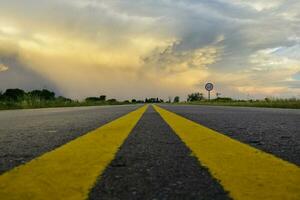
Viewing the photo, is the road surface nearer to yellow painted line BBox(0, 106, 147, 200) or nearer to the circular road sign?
yellow painted line BBox(0, 106, 147, 200)

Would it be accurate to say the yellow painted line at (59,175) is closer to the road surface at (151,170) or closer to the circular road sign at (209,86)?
the road surface at (151,170)

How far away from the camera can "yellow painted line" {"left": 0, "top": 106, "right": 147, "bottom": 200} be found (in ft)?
6.37

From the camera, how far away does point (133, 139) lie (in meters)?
4.32

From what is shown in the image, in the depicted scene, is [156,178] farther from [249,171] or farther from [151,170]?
[249,171]

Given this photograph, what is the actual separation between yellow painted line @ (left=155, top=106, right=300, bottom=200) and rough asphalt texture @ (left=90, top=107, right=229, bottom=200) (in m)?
0.08

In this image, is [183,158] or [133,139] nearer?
[183,158]

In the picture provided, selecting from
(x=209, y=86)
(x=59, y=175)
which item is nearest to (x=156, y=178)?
(x=59, y=175)

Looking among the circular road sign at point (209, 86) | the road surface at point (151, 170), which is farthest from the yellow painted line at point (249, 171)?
the circular road sign at point (209, 86)

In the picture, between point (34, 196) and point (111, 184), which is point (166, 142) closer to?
point (111, 184)

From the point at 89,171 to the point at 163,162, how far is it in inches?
23.2

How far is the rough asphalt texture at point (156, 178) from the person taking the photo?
194 cm

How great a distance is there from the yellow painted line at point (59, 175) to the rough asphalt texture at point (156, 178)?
0.28ft

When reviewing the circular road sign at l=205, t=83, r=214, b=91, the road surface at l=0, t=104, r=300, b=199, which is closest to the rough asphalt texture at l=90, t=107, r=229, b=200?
the road surface at l=0, t=104, r=300, b=199

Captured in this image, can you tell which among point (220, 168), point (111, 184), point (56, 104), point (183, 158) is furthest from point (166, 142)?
point (56, 104)
